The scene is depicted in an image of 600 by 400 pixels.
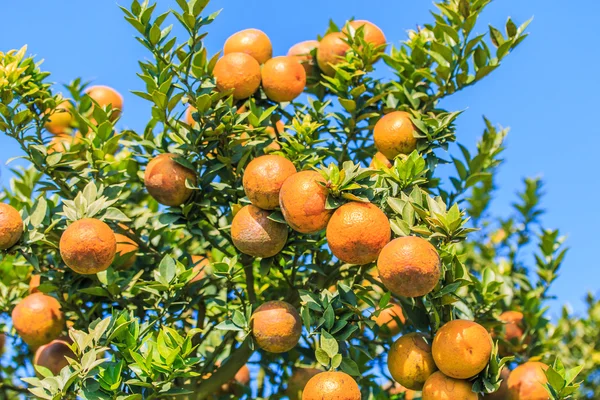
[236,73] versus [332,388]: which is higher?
[236,73]

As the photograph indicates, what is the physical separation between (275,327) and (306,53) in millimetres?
1387

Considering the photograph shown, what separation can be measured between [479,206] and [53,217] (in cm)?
238

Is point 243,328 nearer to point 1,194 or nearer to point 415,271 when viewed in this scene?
point 415,271

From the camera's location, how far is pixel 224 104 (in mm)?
2584

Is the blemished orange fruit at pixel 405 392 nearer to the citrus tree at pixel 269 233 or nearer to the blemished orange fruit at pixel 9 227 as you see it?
the citrus tree at pixel 269 233

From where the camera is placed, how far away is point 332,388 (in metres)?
2.11

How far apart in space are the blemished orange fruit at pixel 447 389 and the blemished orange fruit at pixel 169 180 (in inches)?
43.6

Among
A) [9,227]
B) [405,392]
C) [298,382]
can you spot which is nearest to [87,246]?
[9,227]

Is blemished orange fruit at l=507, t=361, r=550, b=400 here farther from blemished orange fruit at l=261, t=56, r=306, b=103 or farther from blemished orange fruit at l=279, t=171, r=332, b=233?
blemished orange fruit at l=261, t=56, r=306, b=103

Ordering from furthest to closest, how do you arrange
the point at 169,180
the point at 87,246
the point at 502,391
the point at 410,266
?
the point at 502,391 → the point at 169,180 → the point at 87,246 → the point at 410,266

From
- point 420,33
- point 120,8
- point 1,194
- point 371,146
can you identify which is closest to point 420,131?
point 371,146

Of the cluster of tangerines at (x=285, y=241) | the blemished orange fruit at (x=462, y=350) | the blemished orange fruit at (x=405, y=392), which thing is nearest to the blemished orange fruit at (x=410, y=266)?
the cluster of tangerines at (x=285, y=241)

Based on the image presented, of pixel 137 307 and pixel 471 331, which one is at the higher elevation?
pixel 137 307

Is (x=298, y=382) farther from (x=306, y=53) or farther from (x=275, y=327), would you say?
(x=306, y=53)
